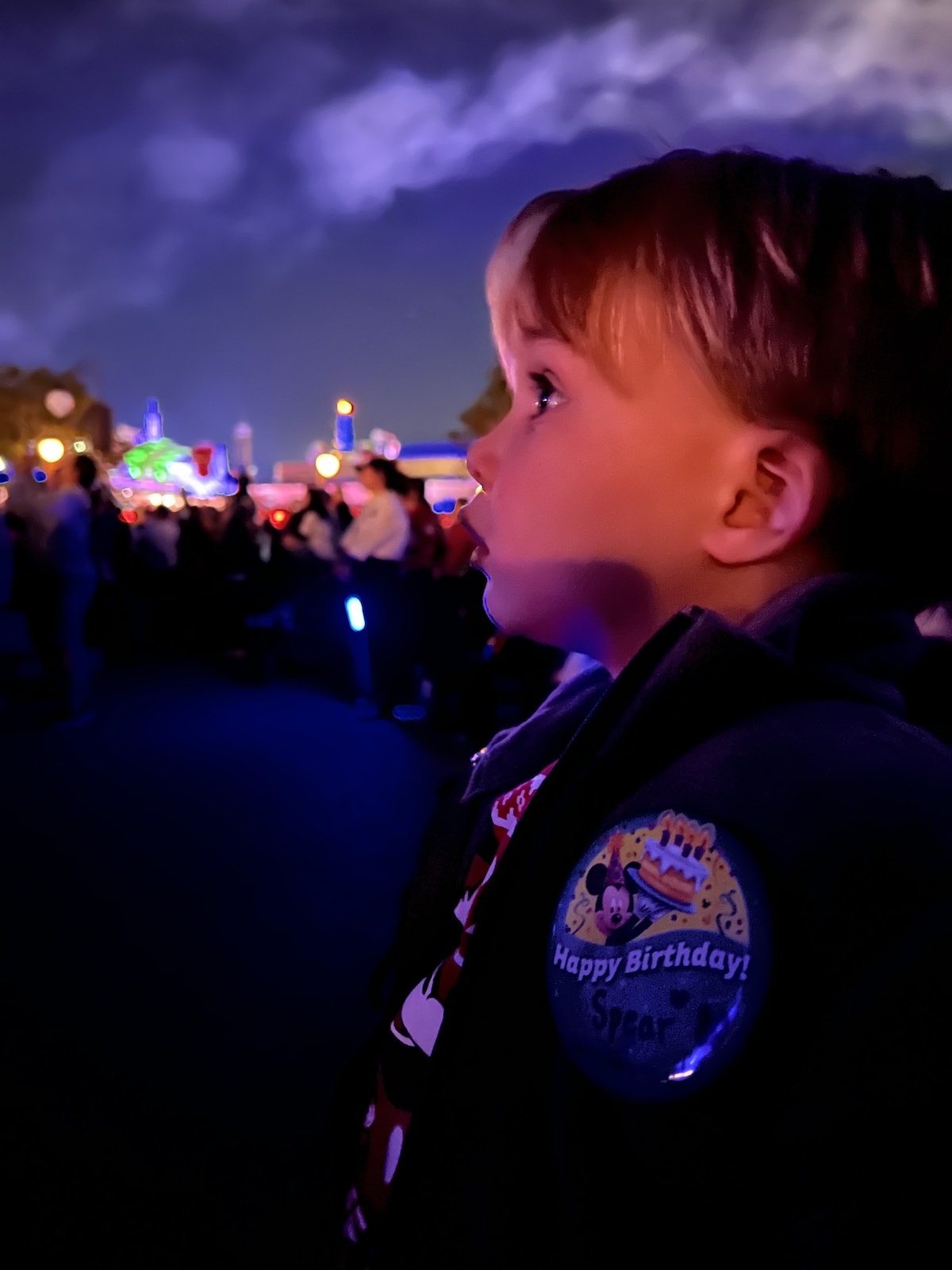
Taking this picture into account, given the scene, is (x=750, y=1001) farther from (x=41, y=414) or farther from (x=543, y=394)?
(x=41, y=414)

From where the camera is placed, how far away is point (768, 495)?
64cm

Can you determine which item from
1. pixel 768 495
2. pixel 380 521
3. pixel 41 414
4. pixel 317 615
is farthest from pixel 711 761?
pixel 41 414

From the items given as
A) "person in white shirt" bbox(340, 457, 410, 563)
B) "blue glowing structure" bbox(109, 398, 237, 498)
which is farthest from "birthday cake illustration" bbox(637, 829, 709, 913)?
"blue glowing structure" bbox(109, 398, 237, 498)

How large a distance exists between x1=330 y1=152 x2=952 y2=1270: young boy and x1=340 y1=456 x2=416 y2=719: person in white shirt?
513 centimetres

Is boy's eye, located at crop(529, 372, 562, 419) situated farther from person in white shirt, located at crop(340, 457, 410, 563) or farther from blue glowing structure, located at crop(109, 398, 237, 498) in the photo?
blue glowing structure, located at crop(109, 398, 237, 498)

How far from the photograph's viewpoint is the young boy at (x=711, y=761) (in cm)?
44

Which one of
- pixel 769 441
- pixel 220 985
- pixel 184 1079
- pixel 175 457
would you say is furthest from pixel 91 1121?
pixel 175 457

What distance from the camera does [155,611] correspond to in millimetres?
9289

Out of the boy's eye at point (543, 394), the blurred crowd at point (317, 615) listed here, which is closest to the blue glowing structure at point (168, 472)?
the blurred crowd at point (317, 615)

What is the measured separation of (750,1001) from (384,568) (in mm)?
5597

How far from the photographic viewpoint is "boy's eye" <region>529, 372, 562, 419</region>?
0.71 meters

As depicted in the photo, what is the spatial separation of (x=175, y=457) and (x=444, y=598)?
32.8 metres

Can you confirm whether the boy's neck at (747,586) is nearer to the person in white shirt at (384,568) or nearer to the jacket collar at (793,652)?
the jacket collar at (793,652)

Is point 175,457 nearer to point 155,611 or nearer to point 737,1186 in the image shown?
point 155,611
